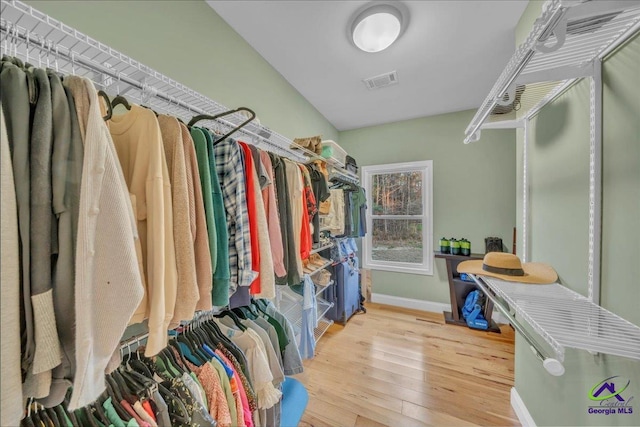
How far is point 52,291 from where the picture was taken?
463mm

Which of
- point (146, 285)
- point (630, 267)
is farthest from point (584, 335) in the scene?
point (146, 285)

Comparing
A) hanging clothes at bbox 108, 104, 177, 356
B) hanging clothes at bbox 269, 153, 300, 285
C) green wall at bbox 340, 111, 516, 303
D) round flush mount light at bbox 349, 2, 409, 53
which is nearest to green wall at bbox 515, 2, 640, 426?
round flush mount light at bbox 349, 2, 409, 53

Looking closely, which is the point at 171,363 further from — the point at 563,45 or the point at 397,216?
the point at 397,216

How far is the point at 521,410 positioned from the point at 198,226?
221 centimetres

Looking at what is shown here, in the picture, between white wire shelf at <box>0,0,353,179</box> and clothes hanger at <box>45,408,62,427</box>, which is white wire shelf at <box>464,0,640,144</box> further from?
clothes hanger at <box>45,408,62,427</box>

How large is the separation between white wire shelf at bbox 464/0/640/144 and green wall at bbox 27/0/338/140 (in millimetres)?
1586

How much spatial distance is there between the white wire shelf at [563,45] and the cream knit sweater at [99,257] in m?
1.09

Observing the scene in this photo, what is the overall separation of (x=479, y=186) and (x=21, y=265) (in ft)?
12.0

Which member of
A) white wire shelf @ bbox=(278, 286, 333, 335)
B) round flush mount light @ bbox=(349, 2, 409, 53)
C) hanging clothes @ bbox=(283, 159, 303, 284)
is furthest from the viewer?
white wire shelf @ bbox=(278, 286, 333, 335)

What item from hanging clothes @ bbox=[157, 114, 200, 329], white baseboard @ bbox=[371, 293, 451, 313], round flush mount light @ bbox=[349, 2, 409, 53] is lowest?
white baseboard @ bbox=[371, 293, 451, 313]

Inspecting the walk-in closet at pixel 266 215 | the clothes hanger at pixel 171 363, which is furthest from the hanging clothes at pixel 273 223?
the clothes hanger at pixel 171 363

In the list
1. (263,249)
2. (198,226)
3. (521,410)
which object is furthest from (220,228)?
(521,410)

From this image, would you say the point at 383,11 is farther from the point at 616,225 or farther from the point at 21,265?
the point at 21,265

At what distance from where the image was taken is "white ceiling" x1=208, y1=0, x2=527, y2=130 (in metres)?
1.53
